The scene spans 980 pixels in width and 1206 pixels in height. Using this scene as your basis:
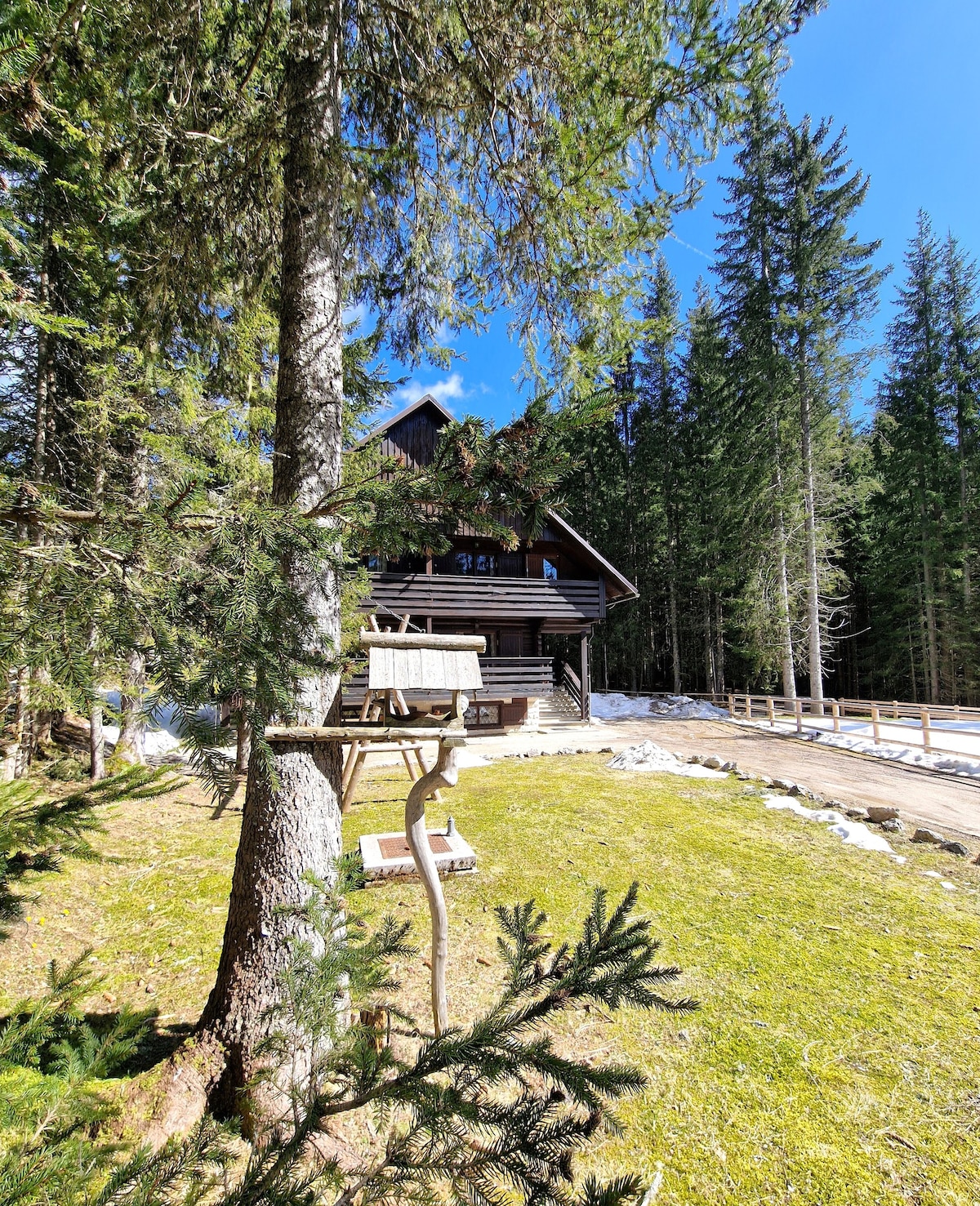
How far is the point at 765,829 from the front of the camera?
660 cm

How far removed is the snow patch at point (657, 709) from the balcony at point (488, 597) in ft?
21.9

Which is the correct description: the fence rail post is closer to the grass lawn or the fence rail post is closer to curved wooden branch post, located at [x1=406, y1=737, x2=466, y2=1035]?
the grass lawn

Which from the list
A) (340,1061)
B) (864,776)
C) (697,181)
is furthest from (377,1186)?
(864,776)

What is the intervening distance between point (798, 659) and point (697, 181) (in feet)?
65.0

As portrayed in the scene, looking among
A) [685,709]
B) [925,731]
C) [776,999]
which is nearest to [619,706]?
[685,709]

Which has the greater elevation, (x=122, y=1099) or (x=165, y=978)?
(x=122, y=1099)

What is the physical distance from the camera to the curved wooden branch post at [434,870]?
2842 mm

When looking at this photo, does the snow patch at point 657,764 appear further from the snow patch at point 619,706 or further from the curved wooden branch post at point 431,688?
the snow patch at point 619,706

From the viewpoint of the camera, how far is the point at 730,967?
3.72m

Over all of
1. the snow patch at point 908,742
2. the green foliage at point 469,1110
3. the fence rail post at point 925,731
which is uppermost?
the green foliage at point 469,1110

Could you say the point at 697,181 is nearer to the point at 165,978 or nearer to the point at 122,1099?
the point at 122,1099

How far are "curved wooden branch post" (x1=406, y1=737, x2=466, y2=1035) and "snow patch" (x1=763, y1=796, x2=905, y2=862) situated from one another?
18.1ft

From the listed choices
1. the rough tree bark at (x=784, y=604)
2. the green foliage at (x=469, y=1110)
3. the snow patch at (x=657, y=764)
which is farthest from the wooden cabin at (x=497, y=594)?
the green foliage at (x=469, y=1110)

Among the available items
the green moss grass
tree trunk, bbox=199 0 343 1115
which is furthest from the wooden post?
tree trunk, bbox=199 0 343 1115
